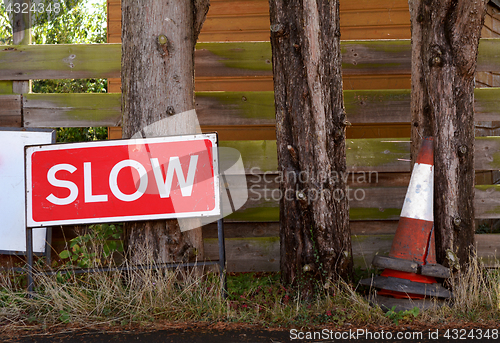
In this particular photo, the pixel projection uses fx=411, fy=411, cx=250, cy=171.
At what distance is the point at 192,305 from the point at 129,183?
49.9 inches

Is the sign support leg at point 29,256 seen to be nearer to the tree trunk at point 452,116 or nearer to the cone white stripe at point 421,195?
the cone white stripe at point 421,195

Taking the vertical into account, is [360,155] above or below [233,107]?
below

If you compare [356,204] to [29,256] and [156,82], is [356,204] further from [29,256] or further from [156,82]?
[29,256]

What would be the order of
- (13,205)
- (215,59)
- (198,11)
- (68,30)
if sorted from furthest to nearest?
(68,30) < (215,59) < (13,205) < (198,11)

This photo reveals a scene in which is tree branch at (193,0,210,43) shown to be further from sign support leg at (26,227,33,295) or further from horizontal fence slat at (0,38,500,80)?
sign support leg at (26,227,33,295)

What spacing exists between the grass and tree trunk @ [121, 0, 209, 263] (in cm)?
27

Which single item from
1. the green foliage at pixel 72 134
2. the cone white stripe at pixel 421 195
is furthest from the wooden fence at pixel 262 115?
the green foliage at pixel 72 134

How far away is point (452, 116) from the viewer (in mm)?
4020

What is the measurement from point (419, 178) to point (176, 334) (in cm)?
264

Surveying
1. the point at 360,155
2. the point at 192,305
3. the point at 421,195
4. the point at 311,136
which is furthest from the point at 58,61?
the point at 421,195

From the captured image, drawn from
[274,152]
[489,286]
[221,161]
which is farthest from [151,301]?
[489,286]

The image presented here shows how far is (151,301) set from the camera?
3.60 m

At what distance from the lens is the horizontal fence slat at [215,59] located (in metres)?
5.03

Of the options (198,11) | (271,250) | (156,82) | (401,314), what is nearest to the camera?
(401,314)
